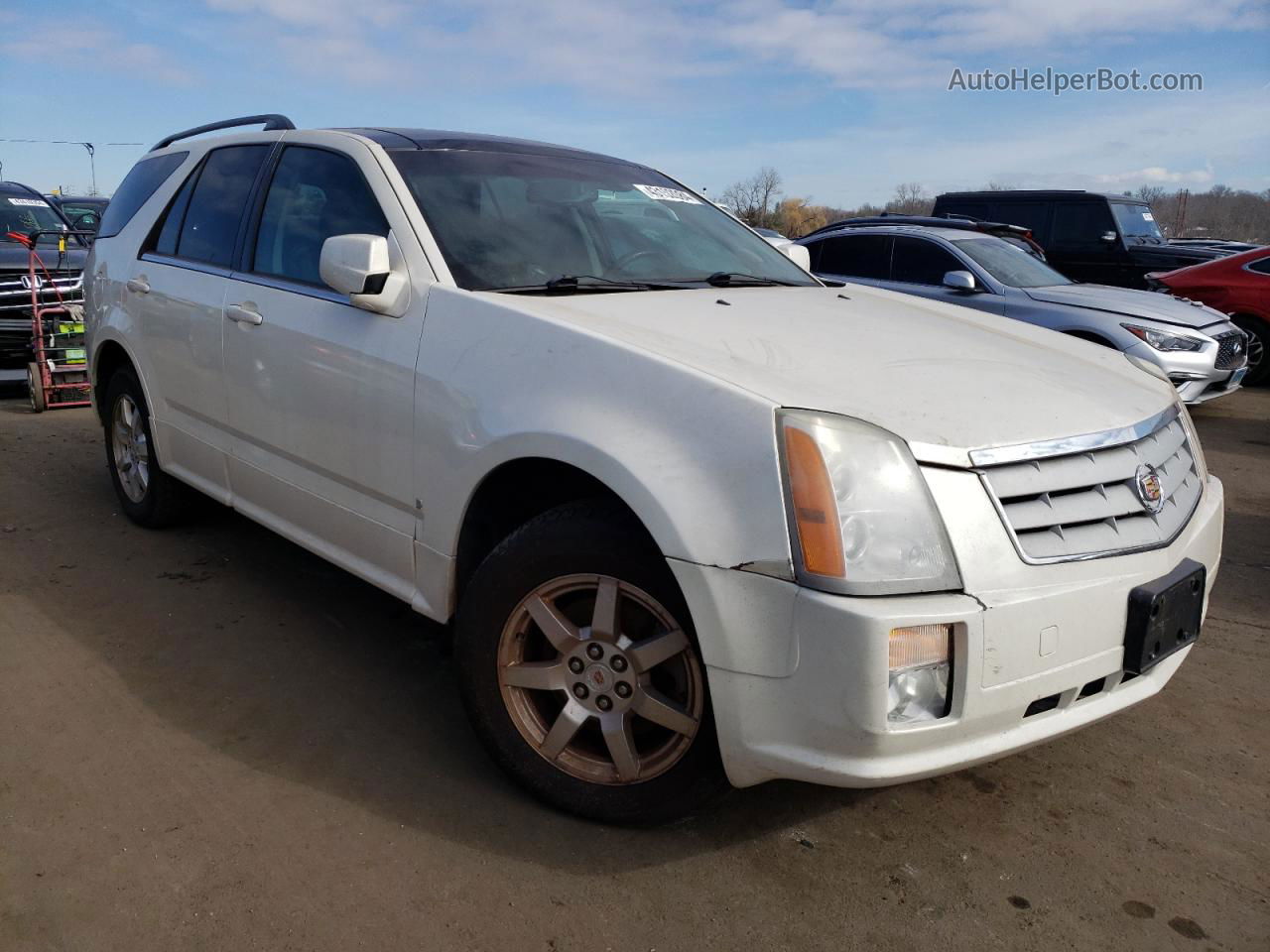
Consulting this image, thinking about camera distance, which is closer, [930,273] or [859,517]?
[859,517]

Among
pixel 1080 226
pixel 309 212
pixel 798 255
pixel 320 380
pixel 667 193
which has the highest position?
pixel 1080 226

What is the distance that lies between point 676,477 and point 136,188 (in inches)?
147

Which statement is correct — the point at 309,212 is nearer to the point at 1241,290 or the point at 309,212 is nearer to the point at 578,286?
the point at 578,286

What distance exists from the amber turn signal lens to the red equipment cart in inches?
303

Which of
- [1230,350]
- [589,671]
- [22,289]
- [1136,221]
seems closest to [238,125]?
[589,671]

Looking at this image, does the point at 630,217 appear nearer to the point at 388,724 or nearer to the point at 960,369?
the point at 960,369

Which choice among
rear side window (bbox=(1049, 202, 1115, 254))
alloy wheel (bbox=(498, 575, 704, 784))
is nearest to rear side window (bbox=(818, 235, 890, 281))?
rear side window (bbox=(1049, 202, 1115, 254))

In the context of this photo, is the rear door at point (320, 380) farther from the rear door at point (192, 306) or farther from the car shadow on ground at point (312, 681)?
the car shadow on ground at point (312, 681)

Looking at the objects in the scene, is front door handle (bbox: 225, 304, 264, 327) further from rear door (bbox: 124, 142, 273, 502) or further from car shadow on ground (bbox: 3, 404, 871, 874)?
car shadow on ground (bbox: 3, 404, 871, 874)

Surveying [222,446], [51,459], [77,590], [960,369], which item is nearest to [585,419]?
[960,369]

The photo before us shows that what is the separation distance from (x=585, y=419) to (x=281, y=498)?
1.56 m

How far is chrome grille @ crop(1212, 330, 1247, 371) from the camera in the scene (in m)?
8.24

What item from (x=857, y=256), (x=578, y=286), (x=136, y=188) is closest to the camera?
(x=578, y=286)

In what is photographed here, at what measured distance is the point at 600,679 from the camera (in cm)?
240
